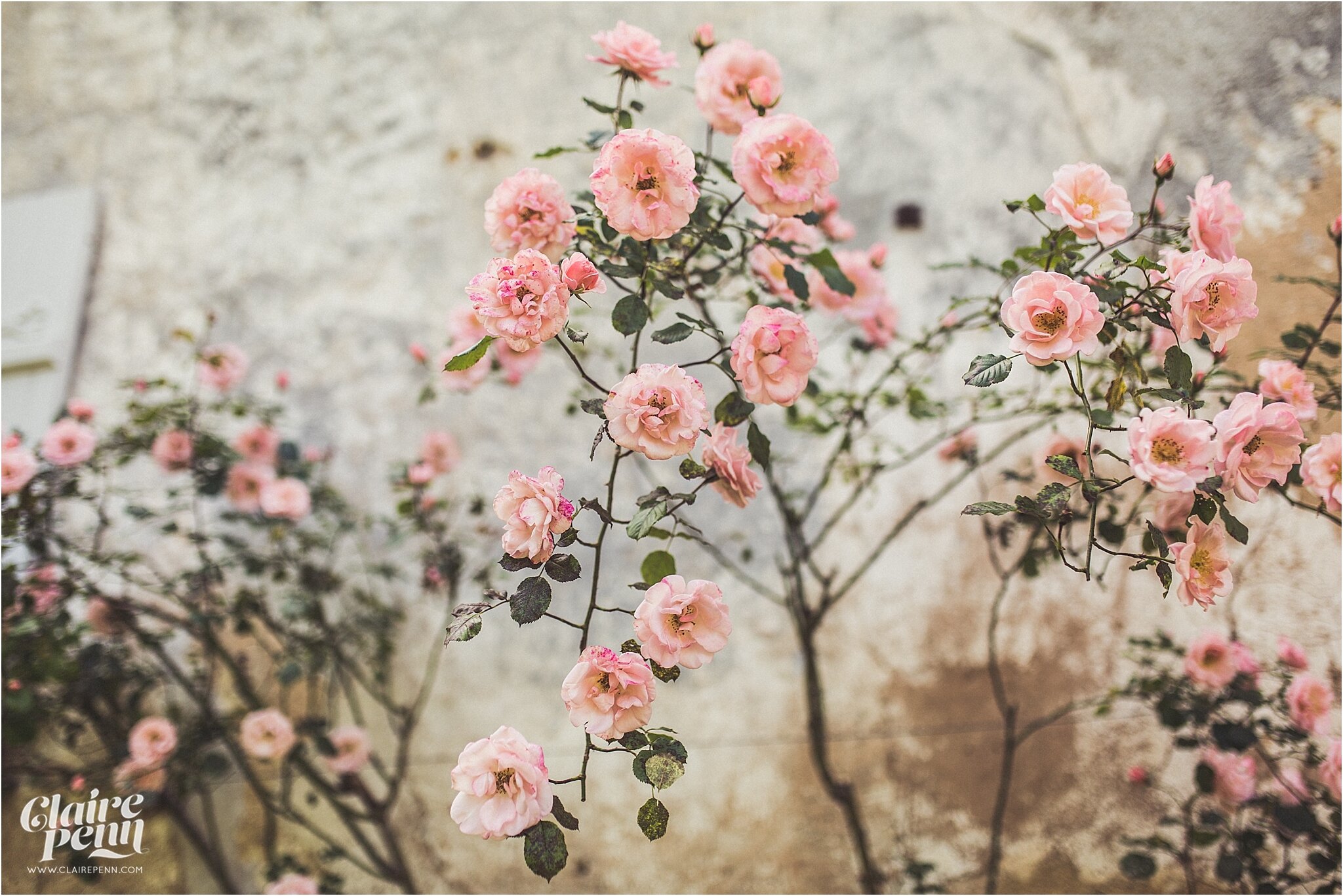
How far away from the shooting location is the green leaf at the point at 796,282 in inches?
40.5

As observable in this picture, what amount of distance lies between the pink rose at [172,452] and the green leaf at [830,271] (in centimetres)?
142

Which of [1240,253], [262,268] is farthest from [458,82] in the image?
[1240,253]

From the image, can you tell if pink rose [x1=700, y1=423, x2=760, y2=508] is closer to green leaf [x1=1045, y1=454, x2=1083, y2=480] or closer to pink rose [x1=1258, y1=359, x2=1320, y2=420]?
green leaf [x1=1045, y1=454, x2=1083, y2=480]

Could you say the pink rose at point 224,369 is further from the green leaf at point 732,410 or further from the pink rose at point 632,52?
the green leaf at point 732,410

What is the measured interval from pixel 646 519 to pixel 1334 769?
118cm

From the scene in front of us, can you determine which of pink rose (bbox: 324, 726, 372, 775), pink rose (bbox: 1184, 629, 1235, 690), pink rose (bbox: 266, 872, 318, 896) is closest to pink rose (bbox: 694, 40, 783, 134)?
pink rose (bbox: 1184, 629, 1235, 690)

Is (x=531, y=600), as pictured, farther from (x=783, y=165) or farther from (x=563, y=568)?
(x=783, y=165)

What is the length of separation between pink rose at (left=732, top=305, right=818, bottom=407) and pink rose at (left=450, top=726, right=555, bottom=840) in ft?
1.50

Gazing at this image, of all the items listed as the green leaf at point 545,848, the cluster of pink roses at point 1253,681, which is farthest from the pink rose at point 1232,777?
the green leaf at point 545,848

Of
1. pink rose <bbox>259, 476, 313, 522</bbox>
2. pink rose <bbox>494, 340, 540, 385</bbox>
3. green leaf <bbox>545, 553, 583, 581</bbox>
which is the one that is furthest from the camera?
pink rose <bbox>259, 476, 313, 522</bbox>

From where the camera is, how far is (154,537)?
6.86 feet

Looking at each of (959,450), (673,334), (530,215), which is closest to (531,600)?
(673,334)

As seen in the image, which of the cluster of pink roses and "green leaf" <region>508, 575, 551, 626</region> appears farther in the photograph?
the cluster of pink roses

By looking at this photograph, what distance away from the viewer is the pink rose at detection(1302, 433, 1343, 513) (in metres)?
0.92
